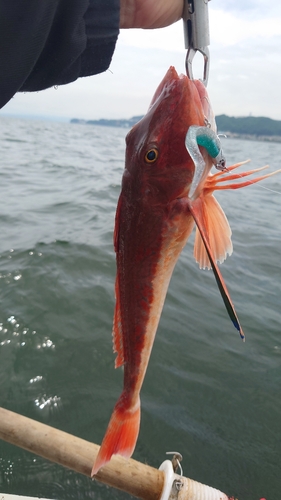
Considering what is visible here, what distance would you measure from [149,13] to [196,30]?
14.1 inches

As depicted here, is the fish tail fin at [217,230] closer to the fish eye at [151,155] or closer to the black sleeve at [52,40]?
the fish eye at [151,155]

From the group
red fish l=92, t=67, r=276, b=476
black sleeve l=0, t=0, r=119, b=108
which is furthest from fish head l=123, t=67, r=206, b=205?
black sleeve l=0, t=0, r=119, b=108

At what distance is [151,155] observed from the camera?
162 cm

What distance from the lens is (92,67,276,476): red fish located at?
1.60m

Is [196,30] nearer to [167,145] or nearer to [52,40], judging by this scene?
[167,145]

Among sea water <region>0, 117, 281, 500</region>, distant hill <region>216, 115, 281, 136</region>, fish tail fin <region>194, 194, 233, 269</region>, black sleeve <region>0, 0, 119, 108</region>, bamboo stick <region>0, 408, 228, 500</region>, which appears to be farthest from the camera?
distant hill <region>216, 115, 281, 136</region>

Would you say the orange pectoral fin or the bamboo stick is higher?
the orange pectoral fin

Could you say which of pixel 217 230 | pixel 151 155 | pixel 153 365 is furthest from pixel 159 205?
pixel 153 365

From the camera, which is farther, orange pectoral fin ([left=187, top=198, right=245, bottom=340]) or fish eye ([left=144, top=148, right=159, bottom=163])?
fish eye ([left=144, top=148, right=159, bottom=163])

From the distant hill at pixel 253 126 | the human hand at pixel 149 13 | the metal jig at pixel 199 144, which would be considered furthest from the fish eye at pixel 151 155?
the distant hill at pixel 253 126

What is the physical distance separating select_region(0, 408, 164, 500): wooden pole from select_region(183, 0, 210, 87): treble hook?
86.1 inches

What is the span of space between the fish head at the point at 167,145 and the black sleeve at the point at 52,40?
324 millimetres

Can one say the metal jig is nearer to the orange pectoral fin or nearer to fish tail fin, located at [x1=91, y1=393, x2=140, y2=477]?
the orange pectoral fin

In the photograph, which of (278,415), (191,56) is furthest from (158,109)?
(278,415)
